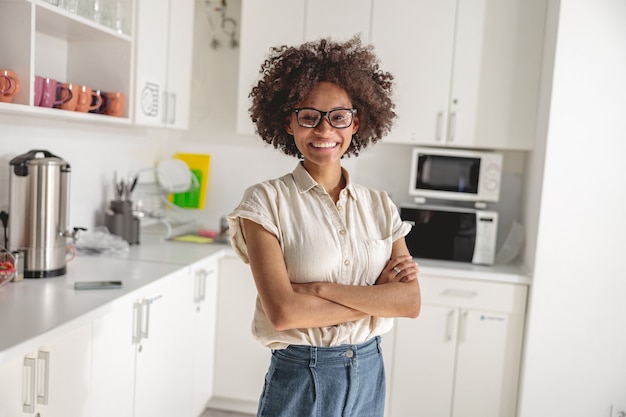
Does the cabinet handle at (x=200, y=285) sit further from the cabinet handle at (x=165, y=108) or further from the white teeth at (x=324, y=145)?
the white teeth at (x=324, y=145)

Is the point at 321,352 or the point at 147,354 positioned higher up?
the point at 321,352

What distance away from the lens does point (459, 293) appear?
2879mm

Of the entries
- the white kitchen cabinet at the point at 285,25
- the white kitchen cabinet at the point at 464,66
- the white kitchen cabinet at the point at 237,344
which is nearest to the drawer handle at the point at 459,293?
the white kitchen cabinet at the point at 464,66

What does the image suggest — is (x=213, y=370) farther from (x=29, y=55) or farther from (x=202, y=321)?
(x=29, y=55)

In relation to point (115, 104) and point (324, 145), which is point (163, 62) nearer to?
point (115, 104)

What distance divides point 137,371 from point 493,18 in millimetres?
2282

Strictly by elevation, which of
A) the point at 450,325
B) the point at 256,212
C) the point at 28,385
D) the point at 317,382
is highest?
the point at 256,212

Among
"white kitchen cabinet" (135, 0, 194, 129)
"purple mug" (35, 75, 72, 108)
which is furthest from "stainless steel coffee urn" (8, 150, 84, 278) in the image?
"white kitchen cabinet" (135, 0, 194, 129)

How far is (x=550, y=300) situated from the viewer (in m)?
2.76

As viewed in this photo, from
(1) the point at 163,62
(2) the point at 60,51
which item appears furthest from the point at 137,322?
(1) the point at 163,62

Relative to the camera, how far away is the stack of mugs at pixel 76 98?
6.95ft

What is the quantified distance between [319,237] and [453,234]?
5.86 feet

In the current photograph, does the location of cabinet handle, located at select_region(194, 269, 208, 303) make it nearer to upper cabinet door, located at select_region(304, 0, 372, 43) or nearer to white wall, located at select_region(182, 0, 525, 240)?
white wall, located at select_region(182, 0, 525, 240)

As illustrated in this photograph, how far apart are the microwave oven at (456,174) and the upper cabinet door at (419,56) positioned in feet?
0.34
